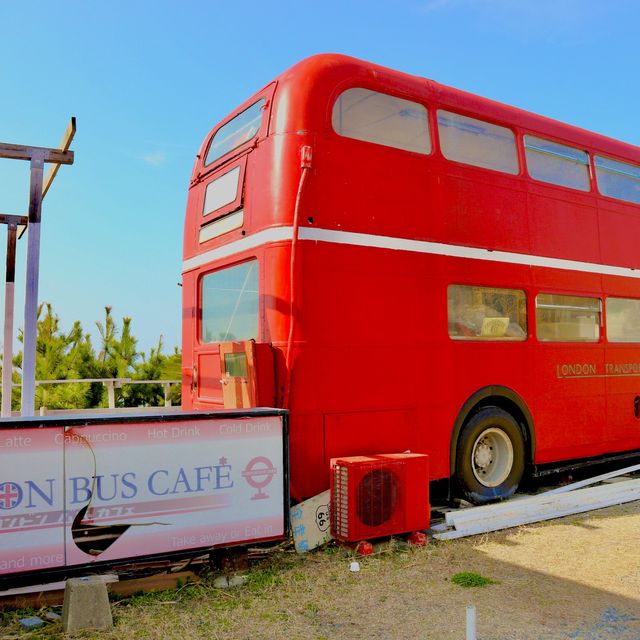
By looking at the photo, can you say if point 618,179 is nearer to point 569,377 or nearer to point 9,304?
point 569,377

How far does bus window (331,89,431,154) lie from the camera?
6.25 metres

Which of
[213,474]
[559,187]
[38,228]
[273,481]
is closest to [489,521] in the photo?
[273,481]

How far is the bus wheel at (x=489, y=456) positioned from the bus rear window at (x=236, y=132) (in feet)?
12.1

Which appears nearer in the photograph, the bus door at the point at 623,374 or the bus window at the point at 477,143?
the bus window at the point at 477,143

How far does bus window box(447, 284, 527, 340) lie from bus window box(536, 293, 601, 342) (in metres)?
0.31

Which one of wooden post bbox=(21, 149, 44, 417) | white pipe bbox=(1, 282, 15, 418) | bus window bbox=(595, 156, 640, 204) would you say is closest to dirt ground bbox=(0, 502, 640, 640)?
wooden post bbox=(21, 149, 44, 417)

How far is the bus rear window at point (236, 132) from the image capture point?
6.64 m

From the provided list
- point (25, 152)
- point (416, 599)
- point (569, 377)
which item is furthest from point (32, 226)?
point (569, 377)

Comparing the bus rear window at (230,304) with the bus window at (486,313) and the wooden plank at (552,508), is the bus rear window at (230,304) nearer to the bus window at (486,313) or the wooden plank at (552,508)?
the bus window at (486,313)

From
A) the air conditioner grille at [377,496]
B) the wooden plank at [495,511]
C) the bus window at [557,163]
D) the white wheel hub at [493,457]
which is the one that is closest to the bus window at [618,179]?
the bus window at [557,163]

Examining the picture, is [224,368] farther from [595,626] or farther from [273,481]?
[595,626]

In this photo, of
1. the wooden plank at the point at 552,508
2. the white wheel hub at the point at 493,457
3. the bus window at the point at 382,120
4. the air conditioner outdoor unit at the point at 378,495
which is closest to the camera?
the air conditioner outdoor unit at the point at 378,495

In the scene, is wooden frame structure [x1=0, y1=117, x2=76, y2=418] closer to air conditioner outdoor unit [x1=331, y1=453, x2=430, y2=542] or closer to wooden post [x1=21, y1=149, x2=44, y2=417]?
wooden post [x1=21, y1=149, x2=44, y2=417]

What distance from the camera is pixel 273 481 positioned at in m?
5.13
